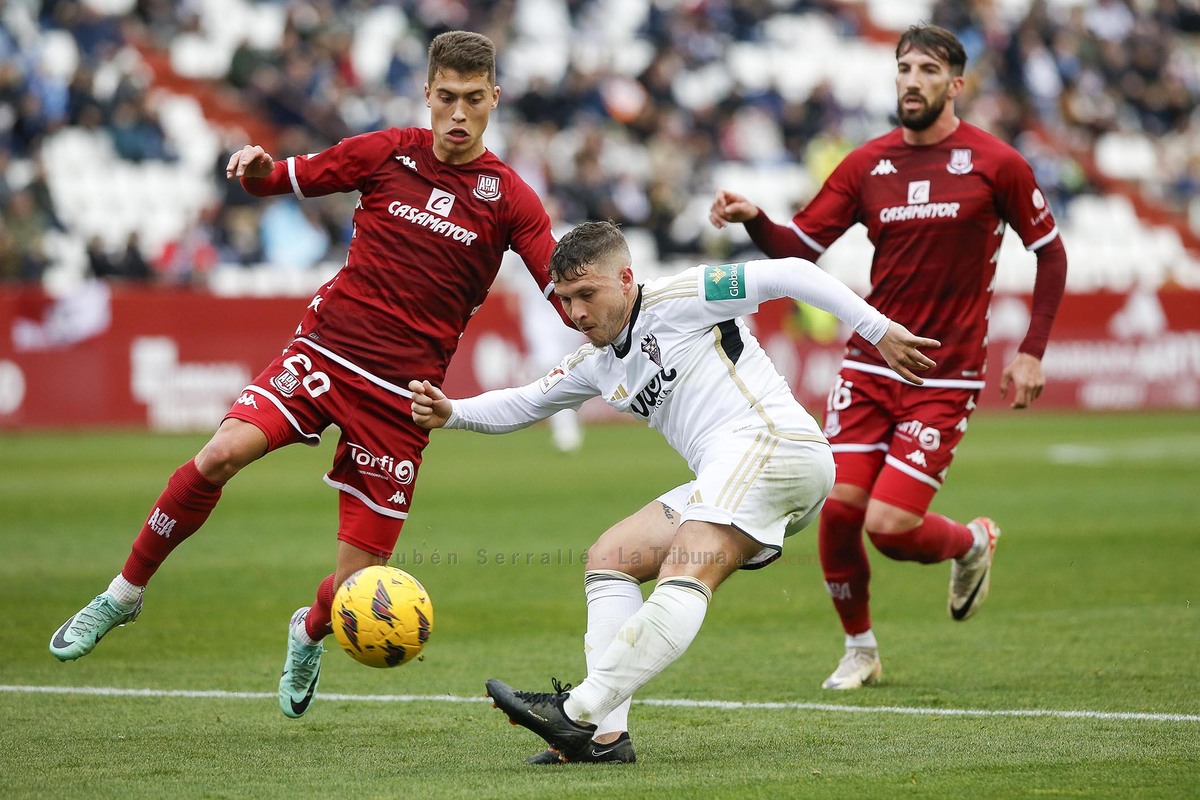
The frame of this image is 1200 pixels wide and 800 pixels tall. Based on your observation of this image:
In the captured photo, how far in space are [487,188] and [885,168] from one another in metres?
2.18

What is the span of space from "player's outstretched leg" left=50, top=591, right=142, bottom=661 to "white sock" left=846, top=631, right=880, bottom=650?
3.33 m

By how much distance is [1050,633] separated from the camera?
28.7 ft

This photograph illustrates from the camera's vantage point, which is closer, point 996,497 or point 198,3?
point 996,497

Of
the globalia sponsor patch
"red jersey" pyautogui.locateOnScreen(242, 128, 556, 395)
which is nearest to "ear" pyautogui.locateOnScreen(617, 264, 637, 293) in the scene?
the globalia sponsor patch

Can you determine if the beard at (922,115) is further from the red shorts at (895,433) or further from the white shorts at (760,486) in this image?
the white shorts at (760,486)

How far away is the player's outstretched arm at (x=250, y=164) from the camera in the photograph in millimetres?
6594

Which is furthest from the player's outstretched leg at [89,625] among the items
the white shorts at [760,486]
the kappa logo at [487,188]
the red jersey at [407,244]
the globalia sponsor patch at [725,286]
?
the globalia sponsor patch at [725,286]

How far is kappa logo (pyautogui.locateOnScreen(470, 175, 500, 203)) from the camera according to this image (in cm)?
699

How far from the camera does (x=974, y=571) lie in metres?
8.09

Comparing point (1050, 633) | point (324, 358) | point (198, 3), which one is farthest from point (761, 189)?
point (324, 358)

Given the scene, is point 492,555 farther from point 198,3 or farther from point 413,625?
point 198,3

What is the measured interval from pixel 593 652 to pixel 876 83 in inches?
1069

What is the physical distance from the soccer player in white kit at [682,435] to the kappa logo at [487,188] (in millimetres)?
1123

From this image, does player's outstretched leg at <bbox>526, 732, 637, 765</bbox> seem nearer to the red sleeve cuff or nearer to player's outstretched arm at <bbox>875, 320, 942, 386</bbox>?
player's outstretched arm at <bbox>875, 320, 942, 386</bbox>
